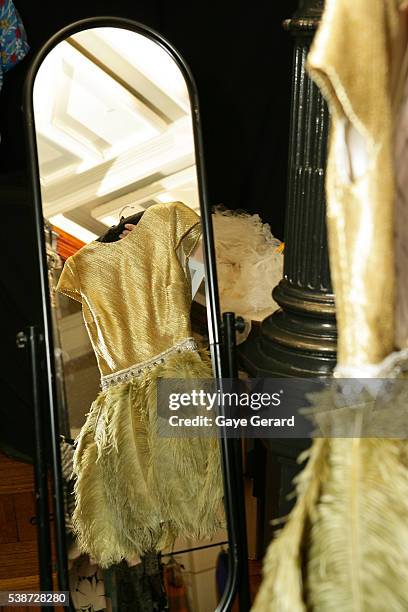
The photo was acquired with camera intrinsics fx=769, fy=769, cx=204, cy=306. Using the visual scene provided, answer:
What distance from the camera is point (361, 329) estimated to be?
66 centimetres

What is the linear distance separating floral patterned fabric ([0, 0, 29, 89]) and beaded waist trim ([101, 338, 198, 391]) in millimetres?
1003

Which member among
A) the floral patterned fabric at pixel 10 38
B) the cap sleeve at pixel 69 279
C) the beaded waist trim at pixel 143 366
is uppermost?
the floral patterned fabric at pixel 10 38

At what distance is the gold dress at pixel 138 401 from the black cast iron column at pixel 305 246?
8.8 inches

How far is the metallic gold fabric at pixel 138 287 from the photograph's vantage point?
3.92 feet

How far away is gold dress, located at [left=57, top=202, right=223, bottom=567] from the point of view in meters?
1.20

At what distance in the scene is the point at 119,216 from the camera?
121cm

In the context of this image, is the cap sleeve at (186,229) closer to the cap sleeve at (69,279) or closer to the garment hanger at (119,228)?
the garment hanger at (119,228)

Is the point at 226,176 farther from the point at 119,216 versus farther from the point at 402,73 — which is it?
the point at 402,73

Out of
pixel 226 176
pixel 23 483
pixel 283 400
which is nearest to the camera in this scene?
pixel 283 400

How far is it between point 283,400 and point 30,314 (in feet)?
2.45

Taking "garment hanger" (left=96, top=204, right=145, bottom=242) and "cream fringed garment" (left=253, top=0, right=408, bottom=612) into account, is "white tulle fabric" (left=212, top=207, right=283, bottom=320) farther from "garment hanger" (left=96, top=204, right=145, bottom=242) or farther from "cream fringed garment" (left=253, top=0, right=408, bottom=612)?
"cream fringed garment" (left=253, top=0, right=408, bottom=612)

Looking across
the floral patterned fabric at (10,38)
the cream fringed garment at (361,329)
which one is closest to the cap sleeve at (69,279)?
the cream fringed garment at (361,329)

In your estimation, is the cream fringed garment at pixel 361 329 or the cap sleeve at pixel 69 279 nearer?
the cream fringed garment at pixel 361 329

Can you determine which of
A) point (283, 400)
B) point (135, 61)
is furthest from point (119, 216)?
point (283, 400)
